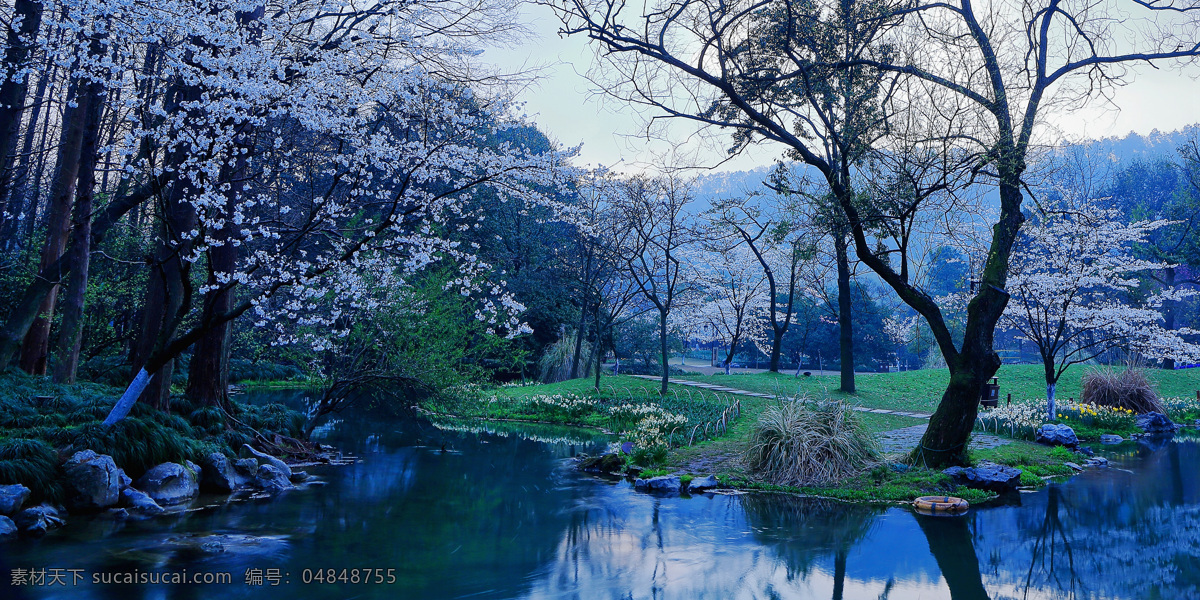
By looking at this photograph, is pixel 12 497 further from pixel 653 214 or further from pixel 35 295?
pixel 653 214

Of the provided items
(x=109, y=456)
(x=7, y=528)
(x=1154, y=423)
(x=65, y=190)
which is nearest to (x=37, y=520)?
(x=7, y=528)

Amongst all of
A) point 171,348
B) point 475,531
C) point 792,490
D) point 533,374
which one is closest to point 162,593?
point 475,531

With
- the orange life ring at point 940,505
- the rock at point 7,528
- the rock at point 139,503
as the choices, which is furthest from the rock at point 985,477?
the rock at point 7,528

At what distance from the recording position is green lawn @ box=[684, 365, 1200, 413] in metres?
18.1

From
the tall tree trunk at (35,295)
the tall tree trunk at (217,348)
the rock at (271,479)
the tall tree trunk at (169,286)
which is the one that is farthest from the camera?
the tall tree trunk at (217,348)

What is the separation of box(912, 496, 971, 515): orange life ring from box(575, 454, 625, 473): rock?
13.2ft

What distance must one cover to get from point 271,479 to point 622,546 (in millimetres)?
4679

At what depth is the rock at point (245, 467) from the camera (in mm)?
8531

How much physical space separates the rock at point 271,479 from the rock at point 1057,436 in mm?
11696

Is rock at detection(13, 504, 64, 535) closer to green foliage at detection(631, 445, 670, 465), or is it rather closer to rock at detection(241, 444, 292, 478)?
rock at detection(241, 444, 292, 478)

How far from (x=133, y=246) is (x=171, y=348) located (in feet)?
32.2

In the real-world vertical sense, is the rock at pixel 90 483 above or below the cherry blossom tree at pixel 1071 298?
below

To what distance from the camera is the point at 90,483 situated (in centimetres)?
670

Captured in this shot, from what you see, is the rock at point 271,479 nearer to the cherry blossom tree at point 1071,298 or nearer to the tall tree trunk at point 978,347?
the tall tree trunk at point 978,347
